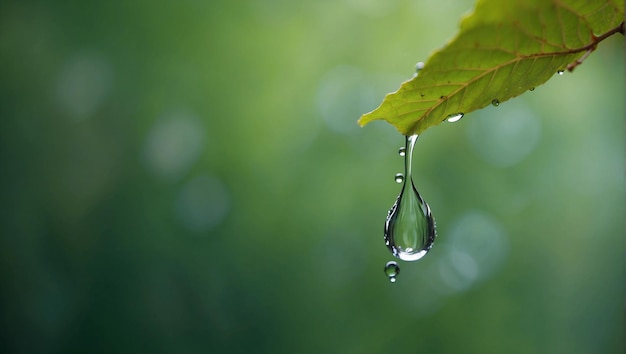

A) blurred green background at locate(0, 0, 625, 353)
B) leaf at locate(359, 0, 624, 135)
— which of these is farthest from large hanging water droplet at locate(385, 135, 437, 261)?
blurred green background at locate(0, 0, 625, 353)

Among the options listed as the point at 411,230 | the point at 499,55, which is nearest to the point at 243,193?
the point at 411,230

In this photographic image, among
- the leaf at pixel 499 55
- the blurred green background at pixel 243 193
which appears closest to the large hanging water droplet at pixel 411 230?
the leaf at pixel 499 55

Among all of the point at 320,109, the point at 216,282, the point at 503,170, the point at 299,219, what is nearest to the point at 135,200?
the point at 216,282

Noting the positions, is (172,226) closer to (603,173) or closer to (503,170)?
(503,170)

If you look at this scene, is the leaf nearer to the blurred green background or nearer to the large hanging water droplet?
the large hanging water droplet

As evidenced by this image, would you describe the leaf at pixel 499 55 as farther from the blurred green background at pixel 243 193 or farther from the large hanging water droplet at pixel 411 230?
the blurred green background at pixel 243 193

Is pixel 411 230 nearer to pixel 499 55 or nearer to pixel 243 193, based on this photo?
pixel 499 55
